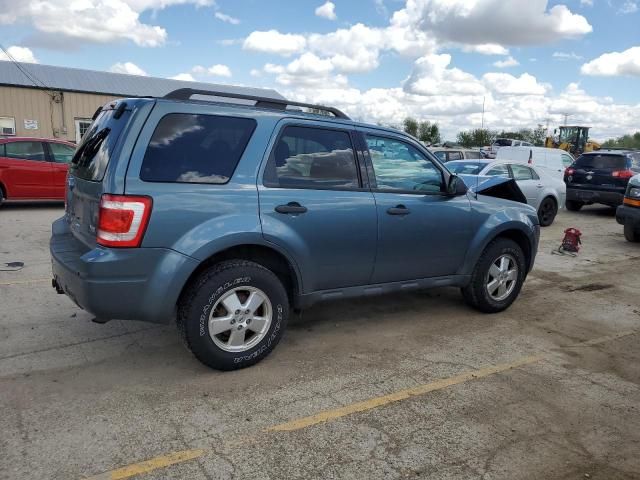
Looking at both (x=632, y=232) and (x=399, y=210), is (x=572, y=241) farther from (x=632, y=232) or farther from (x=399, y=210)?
(x=399, y=210)

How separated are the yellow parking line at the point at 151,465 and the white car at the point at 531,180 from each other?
30.8 feet

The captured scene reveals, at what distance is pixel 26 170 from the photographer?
449 inches

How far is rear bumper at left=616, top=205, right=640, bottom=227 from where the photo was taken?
957 cm

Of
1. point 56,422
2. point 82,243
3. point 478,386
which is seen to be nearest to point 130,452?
point 56,422

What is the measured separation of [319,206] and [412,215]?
0.97m

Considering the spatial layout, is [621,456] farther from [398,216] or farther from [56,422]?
[56,422]

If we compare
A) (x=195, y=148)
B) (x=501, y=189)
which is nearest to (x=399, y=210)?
(x=195, y=148)

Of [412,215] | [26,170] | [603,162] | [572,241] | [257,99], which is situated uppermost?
[257,99]

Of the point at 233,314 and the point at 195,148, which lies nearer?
the point at 195,148

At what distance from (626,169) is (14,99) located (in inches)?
1160

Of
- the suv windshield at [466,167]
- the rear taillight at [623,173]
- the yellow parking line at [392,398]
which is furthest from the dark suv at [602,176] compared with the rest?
the yellow parking line at [392,398]

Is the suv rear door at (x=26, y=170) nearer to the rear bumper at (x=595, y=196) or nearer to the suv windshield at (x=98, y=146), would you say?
the suv windshield at (x=98, y=146)

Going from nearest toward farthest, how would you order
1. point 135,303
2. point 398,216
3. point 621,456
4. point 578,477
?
point 578,477 → point 621,456 → point 135,303 → point 398,216

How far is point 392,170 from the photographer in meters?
4.59
